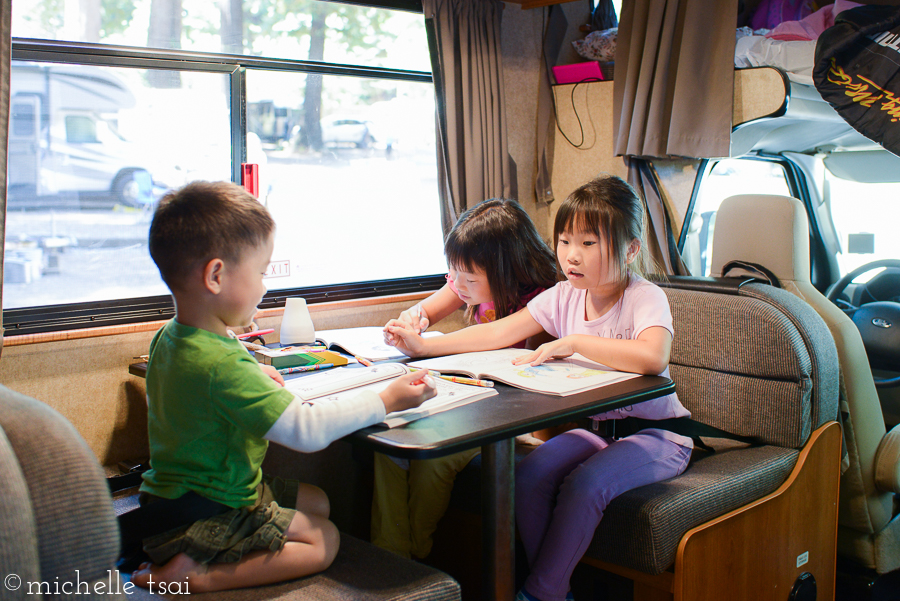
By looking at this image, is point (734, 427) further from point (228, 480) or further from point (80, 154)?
point (80, 154)

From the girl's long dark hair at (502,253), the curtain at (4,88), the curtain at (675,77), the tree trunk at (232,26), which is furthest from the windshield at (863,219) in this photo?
the curtain at (4,88)

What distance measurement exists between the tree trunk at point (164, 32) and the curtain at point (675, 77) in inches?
66.0

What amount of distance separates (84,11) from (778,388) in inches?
89.2

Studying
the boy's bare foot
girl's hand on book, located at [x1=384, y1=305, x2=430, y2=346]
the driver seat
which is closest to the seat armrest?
the driver seat

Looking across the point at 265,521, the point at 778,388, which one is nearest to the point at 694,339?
the point at 778,388

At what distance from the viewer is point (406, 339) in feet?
5.99

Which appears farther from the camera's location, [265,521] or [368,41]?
[368,41]

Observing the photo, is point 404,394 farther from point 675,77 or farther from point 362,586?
point 675,77

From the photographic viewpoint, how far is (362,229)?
9.47 feet

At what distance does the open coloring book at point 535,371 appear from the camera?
1.42 m

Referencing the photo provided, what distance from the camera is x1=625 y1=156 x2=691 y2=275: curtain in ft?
9.44

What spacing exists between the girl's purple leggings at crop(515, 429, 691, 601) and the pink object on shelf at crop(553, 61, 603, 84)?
1.79 metres

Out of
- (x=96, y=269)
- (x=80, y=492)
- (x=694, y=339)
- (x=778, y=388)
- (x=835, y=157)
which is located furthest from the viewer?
(x=835, y=157)

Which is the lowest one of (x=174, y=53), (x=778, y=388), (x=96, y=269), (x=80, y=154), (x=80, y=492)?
(x=778, y=388)
